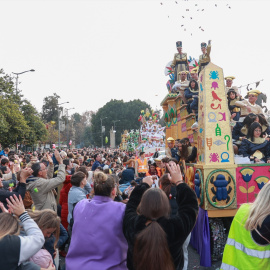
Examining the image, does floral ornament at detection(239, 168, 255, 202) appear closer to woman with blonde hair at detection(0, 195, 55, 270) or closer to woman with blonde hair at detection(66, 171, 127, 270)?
woman with blonde hair at detection(66, 171, 127, 270)

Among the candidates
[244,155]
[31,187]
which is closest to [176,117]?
[244,155]

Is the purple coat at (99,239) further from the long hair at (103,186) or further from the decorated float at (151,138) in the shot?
the decorated float at (151,138)

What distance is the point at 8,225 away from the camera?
2.65m

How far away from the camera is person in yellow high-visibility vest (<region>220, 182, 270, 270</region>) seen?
2486mm

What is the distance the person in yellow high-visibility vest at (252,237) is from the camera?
2.49m

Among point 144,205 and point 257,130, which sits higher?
point 257,130

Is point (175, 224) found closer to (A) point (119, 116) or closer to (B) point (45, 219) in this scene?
(B) point (45, 219)

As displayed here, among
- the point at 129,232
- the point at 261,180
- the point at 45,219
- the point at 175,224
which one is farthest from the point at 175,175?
the point at 261,180

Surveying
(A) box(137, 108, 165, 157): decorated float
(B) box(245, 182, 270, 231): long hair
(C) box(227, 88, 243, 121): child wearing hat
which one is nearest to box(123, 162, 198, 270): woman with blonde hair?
(B) box(245, 182, 270, 231): long hair

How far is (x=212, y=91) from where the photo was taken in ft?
20.0

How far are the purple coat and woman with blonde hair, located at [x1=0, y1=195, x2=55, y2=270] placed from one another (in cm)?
54

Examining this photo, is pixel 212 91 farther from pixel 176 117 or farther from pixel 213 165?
pixel 176 117

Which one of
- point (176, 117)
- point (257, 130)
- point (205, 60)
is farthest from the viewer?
point (176, 117)

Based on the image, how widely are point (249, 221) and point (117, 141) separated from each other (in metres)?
78.7
